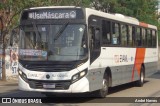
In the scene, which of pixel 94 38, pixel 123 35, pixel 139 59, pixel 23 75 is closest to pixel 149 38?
pixel 139 59

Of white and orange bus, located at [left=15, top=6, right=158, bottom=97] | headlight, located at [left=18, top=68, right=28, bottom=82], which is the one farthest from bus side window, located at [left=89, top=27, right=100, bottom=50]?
headlight, located at [left=18, top=68, right=28, bottom=82]

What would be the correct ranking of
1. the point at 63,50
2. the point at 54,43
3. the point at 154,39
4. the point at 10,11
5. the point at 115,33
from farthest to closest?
the point at 10,11 → the point at 154,39 → the point at 115,33 → the point at 54,43 → the point at 63,50

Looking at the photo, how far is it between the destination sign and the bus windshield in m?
0.30

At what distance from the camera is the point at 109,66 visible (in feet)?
53.9

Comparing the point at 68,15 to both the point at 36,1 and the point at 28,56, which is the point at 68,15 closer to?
the point at 28,56

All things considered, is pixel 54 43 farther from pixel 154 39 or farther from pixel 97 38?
pixel 154 39

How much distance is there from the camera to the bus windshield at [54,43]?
45.9 feet

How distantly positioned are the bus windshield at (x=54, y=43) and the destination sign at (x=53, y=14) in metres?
0.30

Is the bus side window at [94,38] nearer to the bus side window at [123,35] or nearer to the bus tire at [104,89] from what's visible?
the bus tire at [104,89]

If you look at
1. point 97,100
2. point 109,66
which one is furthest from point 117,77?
point 97,100

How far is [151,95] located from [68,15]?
4.71 meters

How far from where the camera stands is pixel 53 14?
14.6 m

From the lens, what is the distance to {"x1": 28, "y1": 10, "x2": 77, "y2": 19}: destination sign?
14.4 meters

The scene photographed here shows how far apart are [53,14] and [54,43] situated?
3.35ft
